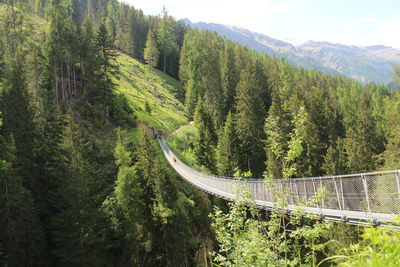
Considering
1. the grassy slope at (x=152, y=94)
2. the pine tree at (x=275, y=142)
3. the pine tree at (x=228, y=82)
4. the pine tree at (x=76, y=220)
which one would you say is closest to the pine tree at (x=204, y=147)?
the grassy slope at (x=152, y=94)

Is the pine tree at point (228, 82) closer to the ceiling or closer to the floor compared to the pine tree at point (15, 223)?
closer to the ceiling

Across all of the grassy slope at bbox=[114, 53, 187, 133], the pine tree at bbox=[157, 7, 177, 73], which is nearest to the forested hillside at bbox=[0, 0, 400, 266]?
the grassy slope at bbox=[114, 53, 187, 133]

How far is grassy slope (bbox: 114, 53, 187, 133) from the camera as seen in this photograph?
49.2 meters

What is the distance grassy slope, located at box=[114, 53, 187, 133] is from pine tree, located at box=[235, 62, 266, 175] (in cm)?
1215

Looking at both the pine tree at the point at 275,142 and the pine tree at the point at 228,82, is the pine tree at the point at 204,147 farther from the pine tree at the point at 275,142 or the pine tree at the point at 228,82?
the pine tree at the point at 228,82

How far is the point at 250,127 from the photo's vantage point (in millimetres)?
40562

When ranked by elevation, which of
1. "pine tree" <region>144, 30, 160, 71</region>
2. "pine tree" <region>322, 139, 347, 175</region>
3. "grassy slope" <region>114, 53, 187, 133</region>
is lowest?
"pine tree" <region>322, 139, 347, 175</region>

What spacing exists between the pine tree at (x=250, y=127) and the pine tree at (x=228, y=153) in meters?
1.58

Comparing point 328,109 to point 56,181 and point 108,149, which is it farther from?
point 56,181

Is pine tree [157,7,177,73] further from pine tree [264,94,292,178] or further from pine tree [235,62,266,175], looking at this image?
pine tree [264,94,292,178]

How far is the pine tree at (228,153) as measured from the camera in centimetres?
3741

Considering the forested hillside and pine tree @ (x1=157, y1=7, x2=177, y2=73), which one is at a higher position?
pine tree @ (x1=157, y1=7, x2=177, y2=73)

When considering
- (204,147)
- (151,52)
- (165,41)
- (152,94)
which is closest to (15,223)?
(204,147)

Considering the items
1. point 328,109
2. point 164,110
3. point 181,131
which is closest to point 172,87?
point 164,110
